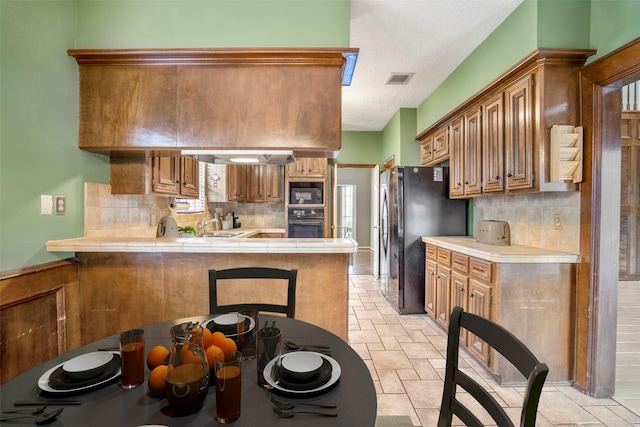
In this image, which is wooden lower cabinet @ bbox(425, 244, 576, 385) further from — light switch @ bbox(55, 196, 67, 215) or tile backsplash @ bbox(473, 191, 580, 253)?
light switch @ bbox(55, 196, 67, 215)

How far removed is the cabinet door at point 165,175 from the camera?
2645 millimetres

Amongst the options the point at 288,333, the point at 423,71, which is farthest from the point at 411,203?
the point at 288,333

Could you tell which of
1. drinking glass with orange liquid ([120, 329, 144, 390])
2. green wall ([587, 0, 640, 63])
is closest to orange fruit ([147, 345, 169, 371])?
drinking glass with orange liquid ([120, 329, 144, 390])

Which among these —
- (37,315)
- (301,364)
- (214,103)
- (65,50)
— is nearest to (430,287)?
(214,103)

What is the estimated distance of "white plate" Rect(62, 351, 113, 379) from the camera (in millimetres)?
897

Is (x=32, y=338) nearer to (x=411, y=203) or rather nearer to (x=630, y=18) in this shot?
(x=411, y=203)

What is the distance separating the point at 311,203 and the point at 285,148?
315cm

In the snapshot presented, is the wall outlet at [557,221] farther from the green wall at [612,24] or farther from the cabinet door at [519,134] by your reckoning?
the green wall at [612,24]

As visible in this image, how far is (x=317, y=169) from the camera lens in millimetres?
5355

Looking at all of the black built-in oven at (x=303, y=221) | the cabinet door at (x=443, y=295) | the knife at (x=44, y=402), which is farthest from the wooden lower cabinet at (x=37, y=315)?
the black built-in oven at (x=303, y=221)

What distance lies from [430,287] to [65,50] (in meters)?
3.93

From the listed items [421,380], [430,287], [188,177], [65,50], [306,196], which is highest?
[65,50]

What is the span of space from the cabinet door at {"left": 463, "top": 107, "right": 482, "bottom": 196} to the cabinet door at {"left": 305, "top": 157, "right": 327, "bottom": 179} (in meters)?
2.43

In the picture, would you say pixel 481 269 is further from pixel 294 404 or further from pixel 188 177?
pixel 188 177
